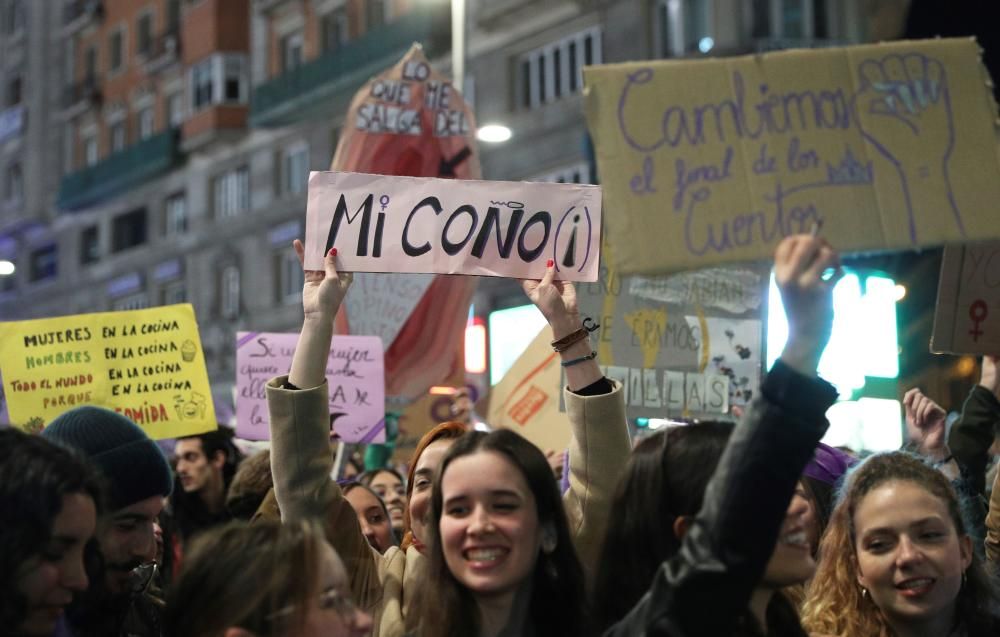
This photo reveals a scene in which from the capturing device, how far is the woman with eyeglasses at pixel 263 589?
8.71 ft

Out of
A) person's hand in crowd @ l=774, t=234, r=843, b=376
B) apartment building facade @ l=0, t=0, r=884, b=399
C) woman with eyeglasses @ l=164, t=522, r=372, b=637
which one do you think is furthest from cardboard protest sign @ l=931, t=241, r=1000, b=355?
apartment building facade @ l=0, t=0, r=884, b=399

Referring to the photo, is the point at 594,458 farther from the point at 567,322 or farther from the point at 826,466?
the point at 826,466

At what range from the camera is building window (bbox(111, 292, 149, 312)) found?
3425 cm

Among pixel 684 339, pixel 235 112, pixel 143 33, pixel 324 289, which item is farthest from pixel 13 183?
pixel 324 289

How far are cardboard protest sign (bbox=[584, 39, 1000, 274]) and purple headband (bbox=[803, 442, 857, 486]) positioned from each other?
96 cm

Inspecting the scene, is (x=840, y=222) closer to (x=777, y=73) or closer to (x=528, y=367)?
(x=777, y=73)

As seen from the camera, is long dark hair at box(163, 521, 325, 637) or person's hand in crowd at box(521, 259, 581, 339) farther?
person's hand in crowd at box(521, 259, 581, 339)

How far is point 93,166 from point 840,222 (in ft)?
114

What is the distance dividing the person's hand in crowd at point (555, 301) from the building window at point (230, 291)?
2739 centimetres

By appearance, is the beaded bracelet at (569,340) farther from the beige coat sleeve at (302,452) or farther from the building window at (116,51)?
the building window at (116,51)

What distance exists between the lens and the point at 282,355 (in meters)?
7.30

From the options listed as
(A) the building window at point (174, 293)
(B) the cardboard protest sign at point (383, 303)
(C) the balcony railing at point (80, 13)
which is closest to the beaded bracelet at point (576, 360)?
(B) the cardboard protest sign at point (383, 303)

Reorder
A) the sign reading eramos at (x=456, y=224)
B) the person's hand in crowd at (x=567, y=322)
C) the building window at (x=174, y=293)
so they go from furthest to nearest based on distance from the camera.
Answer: the building window at (x=174, y=293) → the sign reading eramos at (x=456, y=224) → the person's hand in crowd at (x=567, y=322)

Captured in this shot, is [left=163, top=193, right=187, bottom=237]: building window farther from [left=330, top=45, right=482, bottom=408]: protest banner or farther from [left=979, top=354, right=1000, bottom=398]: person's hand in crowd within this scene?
[left=979, top=354, right=1000, bottom=398]: person's hand in crowd
